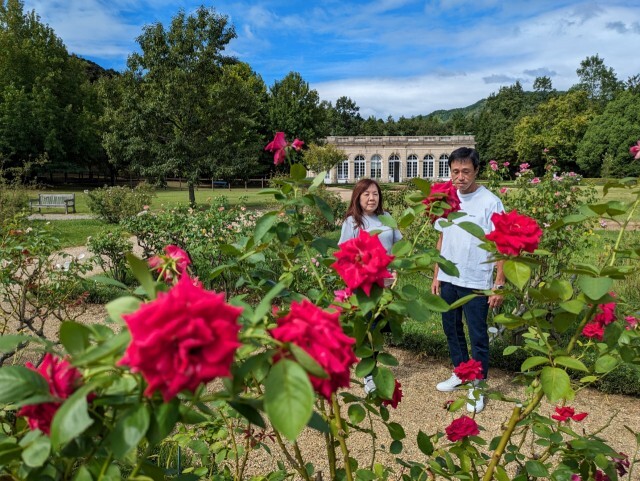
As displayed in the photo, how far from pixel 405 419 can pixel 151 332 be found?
9.17ft

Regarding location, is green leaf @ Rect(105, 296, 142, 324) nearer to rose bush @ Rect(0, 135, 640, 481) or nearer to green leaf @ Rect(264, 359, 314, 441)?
rose bush @ Rect(0, 135, 640, 481)

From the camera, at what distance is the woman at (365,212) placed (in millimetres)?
3062

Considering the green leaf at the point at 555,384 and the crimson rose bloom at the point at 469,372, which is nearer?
the green leaf at the point at 555,384

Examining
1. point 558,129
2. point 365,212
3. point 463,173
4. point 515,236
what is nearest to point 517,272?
point 515,236

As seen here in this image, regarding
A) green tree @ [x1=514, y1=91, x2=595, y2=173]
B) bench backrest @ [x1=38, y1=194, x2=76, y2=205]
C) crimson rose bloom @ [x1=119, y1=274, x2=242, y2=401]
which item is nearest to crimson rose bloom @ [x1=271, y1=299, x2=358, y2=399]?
crimson rose bloom @ [x1=119, y1=274, x2=242, y2=401]

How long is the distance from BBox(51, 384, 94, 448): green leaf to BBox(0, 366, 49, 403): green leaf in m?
0.09

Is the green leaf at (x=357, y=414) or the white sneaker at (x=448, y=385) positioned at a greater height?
the green leaf at (x=357, y=414)

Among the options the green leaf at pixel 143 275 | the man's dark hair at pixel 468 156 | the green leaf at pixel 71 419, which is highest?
the man's dark hair at pixel 468 156

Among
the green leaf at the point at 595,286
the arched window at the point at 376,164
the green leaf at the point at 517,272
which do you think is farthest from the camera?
the arched window at the point at 376,164

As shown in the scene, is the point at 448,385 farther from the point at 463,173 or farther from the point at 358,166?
the point at 358,166

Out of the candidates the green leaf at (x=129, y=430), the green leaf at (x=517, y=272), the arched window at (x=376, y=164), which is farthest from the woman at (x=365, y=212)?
the arched window at (x=376, y=164)

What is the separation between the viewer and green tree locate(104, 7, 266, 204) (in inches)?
615

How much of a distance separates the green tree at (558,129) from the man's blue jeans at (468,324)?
44729 millimetres

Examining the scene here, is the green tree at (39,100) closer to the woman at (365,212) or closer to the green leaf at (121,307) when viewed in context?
the woman at (365,212)
